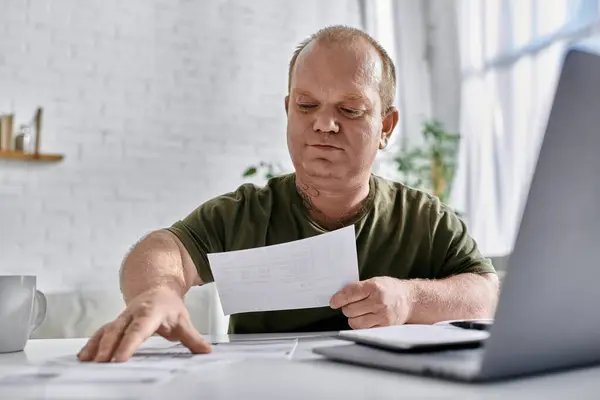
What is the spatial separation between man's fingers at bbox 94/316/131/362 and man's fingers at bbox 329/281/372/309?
354 mm

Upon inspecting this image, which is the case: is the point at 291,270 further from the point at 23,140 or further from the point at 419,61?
the point at 419,61

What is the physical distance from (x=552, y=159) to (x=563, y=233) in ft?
0.20

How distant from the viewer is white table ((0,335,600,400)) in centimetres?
46

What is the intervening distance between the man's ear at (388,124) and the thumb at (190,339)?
85 cm

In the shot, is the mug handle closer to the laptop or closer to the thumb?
the thumb

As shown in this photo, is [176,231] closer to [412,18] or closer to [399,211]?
[399,211]

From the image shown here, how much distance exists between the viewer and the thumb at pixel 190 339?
28.2 inches

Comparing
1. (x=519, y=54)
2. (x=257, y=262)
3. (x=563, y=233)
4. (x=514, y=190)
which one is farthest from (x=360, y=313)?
(x=519, y=54)

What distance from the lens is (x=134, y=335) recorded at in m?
0.66

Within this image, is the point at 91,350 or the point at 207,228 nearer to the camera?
the point at 91,350

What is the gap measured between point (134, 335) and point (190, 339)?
79 mm

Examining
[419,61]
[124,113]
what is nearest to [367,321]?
[124,113]

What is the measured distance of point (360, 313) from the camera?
3.17 feet

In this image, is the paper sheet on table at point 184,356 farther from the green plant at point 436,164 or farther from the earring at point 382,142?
the green plant at point 436,164
